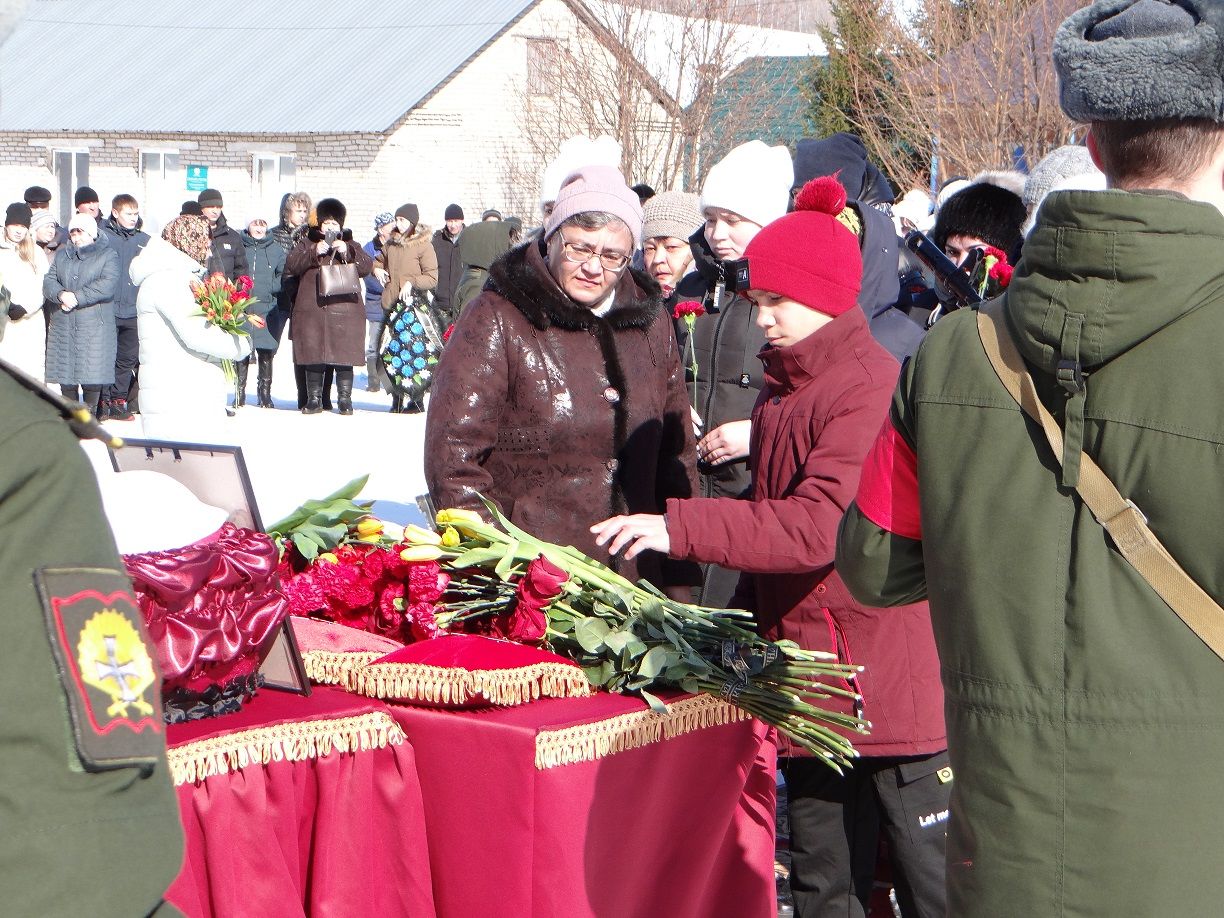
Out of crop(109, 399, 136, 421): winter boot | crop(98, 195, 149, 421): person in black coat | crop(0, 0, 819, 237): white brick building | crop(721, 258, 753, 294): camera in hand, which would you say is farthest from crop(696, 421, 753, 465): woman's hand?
crop(0, 0, 819, 237): white brick building

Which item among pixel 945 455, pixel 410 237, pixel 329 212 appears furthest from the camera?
pixel 410 237

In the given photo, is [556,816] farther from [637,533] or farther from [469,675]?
[637,533]

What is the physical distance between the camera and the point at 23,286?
36.8ft

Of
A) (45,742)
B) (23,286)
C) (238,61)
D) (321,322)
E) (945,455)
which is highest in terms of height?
(238,61)

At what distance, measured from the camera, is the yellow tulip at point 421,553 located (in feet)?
9.41

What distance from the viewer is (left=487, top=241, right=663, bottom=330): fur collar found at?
143 inches

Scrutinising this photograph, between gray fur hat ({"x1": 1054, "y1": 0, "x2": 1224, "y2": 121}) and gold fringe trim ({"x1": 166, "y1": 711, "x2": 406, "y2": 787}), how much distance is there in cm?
149

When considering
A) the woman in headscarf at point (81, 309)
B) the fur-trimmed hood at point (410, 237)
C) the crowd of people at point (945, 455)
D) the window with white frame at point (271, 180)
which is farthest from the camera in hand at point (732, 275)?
the window with white frame at point (271, 180)

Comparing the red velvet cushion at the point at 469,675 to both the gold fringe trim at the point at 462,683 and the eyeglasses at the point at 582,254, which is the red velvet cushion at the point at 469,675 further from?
the eyeglasses at the point at 582,254

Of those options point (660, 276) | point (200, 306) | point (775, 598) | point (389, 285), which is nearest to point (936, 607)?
point (775, 598)

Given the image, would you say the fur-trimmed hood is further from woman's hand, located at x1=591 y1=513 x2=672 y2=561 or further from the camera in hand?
woman's hand, located at x1=591 y1=513 x2=672 y2=561

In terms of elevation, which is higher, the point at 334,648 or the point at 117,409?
the point at 334,648

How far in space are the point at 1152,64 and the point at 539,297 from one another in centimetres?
213

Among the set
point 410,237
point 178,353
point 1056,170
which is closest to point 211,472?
point 1056,170
